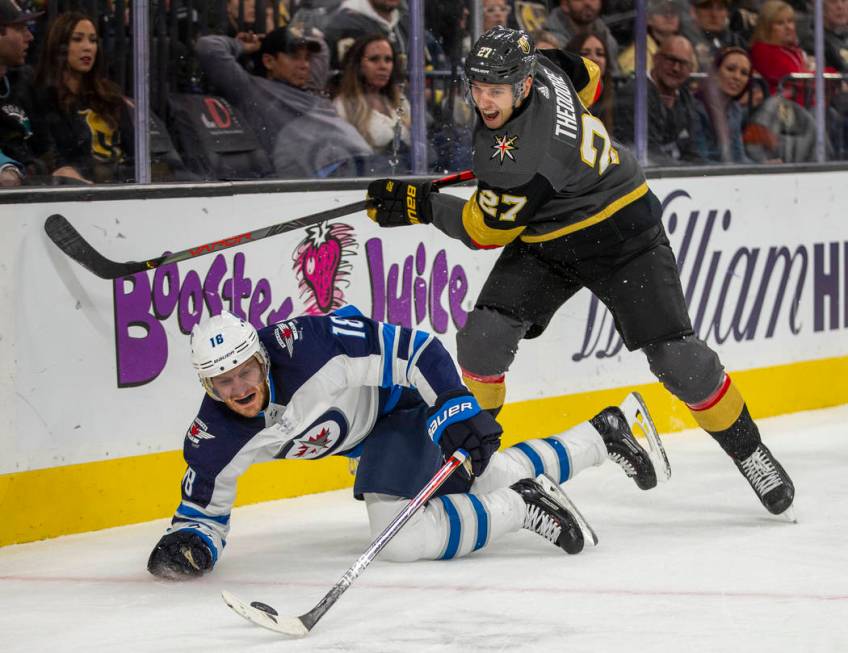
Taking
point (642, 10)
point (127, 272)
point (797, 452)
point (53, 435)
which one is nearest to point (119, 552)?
point (53, 435)

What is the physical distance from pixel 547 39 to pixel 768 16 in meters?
1.19

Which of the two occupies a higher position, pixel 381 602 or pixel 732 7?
pixel 732 7

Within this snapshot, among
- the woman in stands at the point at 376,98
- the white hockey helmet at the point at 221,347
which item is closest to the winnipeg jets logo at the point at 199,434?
the white hockey helmet at the point at 221,347

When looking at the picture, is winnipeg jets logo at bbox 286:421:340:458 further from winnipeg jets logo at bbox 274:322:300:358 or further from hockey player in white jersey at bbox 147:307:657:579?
winnipeg jets logo at bbox 274:322:300:358

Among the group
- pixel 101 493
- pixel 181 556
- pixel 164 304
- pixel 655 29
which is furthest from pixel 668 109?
pixel 181 556

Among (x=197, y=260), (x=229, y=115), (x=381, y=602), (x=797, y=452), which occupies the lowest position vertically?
(x=797, y=452)

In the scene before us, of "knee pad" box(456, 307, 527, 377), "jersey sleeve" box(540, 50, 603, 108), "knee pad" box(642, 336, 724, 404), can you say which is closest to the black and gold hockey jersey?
"jersey sleeve" box(540, 50, 603, 108)

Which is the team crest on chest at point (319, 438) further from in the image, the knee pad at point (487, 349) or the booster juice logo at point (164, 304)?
the booster juice logo at point (164, 304)

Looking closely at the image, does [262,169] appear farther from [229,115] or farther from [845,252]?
[845,252]

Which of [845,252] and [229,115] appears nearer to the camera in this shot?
[229,115]

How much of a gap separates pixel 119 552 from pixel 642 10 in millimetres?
2813

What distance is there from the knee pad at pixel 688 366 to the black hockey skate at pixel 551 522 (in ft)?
1.54

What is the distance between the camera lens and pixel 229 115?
14.1 ft

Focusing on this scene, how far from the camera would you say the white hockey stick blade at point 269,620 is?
2789 millimetres
